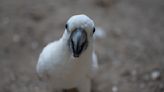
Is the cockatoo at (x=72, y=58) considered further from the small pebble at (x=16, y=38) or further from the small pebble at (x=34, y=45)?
the small pebble at (x=16, y=38)

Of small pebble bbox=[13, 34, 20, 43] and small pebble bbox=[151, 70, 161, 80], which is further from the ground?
small pebble bbox=[13, 34, 20, 43]

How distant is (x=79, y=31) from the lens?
9.43ft

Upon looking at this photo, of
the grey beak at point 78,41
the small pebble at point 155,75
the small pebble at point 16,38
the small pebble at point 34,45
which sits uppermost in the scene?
the grey beak at point 78,41

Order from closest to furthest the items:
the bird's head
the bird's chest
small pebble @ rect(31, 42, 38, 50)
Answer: the bird's head < the bird's chest < small pebble @ rect(31, 42, 38, 50)

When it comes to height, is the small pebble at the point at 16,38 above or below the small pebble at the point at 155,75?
above

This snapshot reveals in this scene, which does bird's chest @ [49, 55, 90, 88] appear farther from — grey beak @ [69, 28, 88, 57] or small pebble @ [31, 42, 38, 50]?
small pebble @ [31, 42, 38, 50]

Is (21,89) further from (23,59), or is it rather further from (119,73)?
(119,73)

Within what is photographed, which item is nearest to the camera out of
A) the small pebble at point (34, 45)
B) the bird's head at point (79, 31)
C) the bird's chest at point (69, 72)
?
the bird's head at point (79, 31)

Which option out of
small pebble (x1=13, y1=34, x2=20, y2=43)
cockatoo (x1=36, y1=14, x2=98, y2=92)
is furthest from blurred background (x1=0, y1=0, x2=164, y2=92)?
cockatoo (x1=36, y1=14, x2=98, y2=92)

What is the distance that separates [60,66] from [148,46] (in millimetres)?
1723

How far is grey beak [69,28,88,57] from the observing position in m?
2.87

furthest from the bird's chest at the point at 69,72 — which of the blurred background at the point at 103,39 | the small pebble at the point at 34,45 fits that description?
the small pebble at the point at 34,45

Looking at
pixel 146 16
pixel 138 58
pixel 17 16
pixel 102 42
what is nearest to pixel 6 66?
pixel 17 16

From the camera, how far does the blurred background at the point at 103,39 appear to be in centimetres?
402
